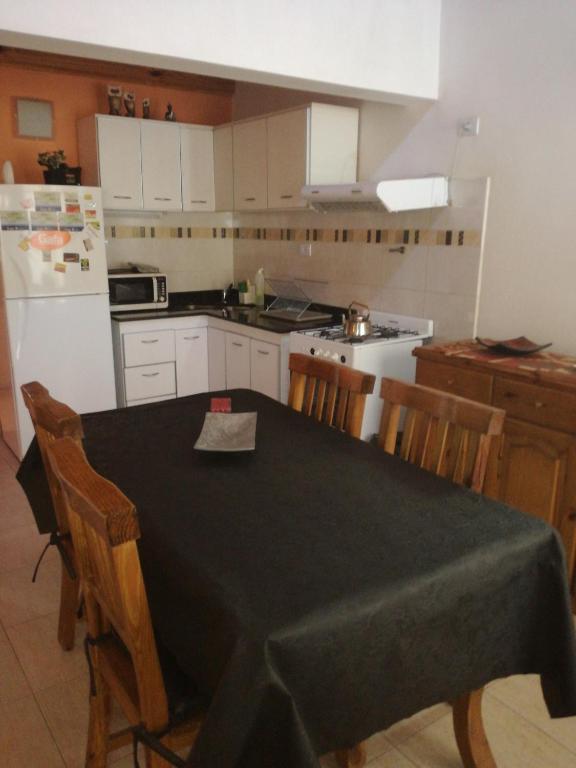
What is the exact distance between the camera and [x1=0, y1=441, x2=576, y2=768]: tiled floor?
5.67 feet

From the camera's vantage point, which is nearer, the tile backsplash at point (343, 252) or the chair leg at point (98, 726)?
the chair leg at point (98, 726)

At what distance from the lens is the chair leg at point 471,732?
159cm

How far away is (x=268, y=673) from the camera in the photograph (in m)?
1.00

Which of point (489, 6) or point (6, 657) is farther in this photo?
point (489, 6)

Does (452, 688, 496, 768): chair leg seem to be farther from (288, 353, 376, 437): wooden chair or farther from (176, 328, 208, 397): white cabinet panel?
(176, 328, 208, 397): white cabinet panel

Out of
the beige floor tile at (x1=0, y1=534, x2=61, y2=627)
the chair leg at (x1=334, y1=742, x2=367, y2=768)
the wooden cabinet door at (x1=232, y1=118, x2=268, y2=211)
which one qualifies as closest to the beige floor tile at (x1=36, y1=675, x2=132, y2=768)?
the beige floor tile at (x1=0, y1=534, x2=61, y2=627)

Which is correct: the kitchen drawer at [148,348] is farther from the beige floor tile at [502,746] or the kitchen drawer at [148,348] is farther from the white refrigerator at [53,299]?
the beige floor tile at [502,746]

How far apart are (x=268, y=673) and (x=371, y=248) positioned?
3.07m

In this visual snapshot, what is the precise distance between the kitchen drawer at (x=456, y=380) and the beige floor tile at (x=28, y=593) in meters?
1.82

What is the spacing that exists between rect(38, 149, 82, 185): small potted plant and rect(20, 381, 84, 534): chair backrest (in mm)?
2297

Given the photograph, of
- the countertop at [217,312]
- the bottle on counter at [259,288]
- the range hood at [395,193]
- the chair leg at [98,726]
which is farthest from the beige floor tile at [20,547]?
the bottle on counter at [259,288]

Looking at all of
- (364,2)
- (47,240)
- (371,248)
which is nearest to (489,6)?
(364,2)

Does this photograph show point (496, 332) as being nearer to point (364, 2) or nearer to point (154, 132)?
point (364, 2)

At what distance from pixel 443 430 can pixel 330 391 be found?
21.5 inches
